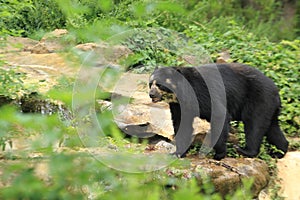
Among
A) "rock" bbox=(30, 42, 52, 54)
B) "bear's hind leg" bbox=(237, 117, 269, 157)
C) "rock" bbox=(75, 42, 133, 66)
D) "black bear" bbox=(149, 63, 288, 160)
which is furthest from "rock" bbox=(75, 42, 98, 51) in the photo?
"rock" bbox=(30, 42, 52, 54)

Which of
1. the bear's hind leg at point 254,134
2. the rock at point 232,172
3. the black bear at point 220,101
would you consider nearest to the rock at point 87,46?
the rock at point 232,172

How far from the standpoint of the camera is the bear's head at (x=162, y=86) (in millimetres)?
6301

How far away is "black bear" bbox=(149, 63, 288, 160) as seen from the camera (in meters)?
6.67

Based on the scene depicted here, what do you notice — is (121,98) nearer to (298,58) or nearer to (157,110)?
(157,110)

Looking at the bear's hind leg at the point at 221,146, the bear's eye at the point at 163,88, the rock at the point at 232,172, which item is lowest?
the rock at the point at 232,172

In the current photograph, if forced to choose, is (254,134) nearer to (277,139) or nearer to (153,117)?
(277,139)

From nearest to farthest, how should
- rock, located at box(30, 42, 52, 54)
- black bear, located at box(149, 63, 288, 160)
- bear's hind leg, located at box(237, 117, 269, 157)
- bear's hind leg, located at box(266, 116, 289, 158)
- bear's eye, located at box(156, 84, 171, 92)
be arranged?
1. bear's eye, located at box(156, 84, 171, 92)
2. black bear, located at box(149, 63, 288, 160)
3. bear's hind leg, located at box(237, 117, 269, 157)
4. bear's hind leg, located at box(266, 116, 289, 158)
5. rock, located at box(30, 42, 52, 54)

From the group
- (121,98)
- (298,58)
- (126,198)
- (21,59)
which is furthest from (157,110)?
(126,198)

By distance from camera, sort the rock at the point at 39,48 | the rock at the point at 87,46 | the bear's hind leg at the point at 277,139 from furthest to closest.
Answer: the rock at the point at 39,48
the bear's hind leg at the point at 277,139
the rock at the point at 87,46

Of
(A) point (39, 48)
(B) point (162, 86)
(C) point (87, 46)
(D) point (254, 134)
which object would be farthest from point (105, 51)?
(A) point (39, 48)

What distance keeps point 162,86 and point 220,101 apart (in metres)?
0.82

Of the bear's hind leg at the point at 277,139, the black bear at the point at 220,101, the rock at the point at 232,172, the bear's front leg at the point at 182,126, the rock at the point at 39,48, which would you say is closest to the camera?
the rock at the point at 232,172

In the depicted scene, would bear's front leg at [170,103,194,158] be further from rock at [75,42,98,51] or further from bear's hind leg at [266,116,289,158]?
rock at [75,42,98,51]

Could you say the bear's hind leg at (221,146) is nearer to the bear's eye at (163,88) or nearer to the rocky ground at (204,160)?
the rocky ground at (204,160)
